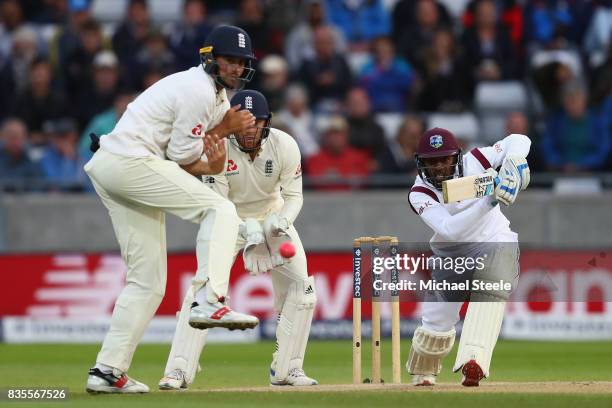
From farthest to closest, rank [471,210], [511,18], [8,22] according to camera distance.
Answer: [8,22] → [511,18] → [471,210]

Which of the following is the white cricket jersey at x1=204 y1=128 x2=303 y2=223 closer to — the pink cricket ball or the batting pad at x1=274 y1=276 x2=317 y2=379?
the batting pad at x1=274 y1=276 x2=317 y2=379

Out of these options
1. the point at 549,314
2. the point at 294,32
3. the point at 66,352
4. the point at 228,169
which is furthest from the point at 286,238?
the point at 294,32

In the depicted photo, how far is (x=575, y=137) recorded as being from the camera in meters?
15.5

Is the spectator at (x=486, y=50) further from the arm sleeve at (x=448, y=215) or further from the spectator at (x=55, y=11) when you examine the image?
the arm sleeve at (x=448, y=215)

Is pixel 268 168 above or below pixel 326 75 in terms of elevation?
below

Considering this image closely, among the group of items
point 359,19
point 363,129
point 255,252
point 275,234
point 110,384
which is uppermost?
point 359,19

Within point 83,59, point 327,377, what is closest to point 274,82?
point 83,59

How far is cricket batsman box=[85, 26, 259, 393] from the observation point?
26.9 ft

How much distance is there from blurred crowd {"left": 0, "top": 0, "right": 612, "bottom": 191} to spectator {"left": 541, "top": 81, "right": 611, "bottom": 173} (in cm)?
2

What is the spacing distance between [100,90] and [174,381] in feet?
25.5

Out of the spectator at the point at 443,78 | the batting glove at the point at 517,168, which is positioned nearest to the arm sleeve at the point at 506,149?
the batting glove at the point at 517,168

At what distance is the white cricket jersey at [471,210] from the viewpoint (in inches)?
347

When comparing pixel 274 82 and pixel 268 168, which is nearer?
pixel 268 168

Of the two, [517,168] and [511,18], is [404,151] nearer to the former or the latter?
[511,18]
